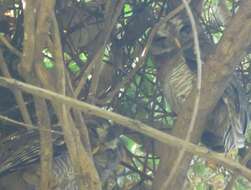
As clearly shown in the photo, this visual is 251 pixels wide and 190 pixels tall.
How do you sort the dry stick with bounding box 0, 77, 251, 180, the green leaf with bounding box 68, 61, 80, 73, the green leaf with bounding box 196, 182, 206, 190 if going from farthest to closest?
the green leaf with bounding box 196, 182, 206, 190
the green leaf with bounding box 68, 61, 80, 73
the dry stick with bounding box 0, 77, 251, 180

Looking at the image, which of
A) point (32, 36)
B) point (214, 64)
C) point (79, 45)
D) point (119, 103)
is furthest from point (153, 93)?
point (32, 36)

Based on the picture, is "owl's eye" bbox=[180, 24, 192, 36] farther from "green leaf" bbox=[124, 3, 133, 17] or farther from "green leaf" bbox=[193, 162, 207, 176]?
"green leaf" bbox=[193, 162, 207, 176]

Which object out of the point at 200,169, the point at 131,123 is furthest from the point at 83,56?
the point at 131,123

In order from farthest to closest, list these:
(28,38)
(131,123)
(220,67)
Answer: (220,67) → (28,38) → (131,123)

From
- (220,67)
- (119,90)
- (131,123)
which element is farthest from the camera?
(119,90)

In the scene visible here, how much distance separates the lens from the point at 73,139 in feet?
4.50

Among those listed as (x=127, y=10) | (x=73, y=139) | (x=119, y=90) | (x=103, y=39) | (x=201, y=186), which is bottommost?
(x=201, y=186)

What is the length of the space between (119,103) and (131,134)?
6.4 inches

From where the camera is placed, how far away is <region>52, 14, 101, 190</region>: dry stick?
134cm

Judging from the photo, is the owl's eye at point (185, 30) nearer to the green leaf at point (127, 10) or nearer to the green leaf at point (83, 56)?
the green leaf at point (127, 10)

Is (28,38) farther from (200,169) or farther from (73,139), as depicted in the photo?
(200,169)

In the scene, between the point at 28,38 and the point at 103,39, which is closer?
the point at 28,38

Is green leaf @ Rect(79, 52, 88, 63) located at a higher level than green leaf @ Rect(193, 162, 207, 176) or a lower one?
higher

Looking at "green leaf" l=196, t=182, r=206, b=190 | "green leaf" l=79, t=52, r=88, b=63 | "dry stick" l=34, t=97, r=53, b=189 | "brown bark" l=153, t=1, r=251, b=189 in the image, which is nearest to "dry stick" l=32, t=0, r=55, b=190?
"dry stick" l=34, t=97, r=53, b=189
